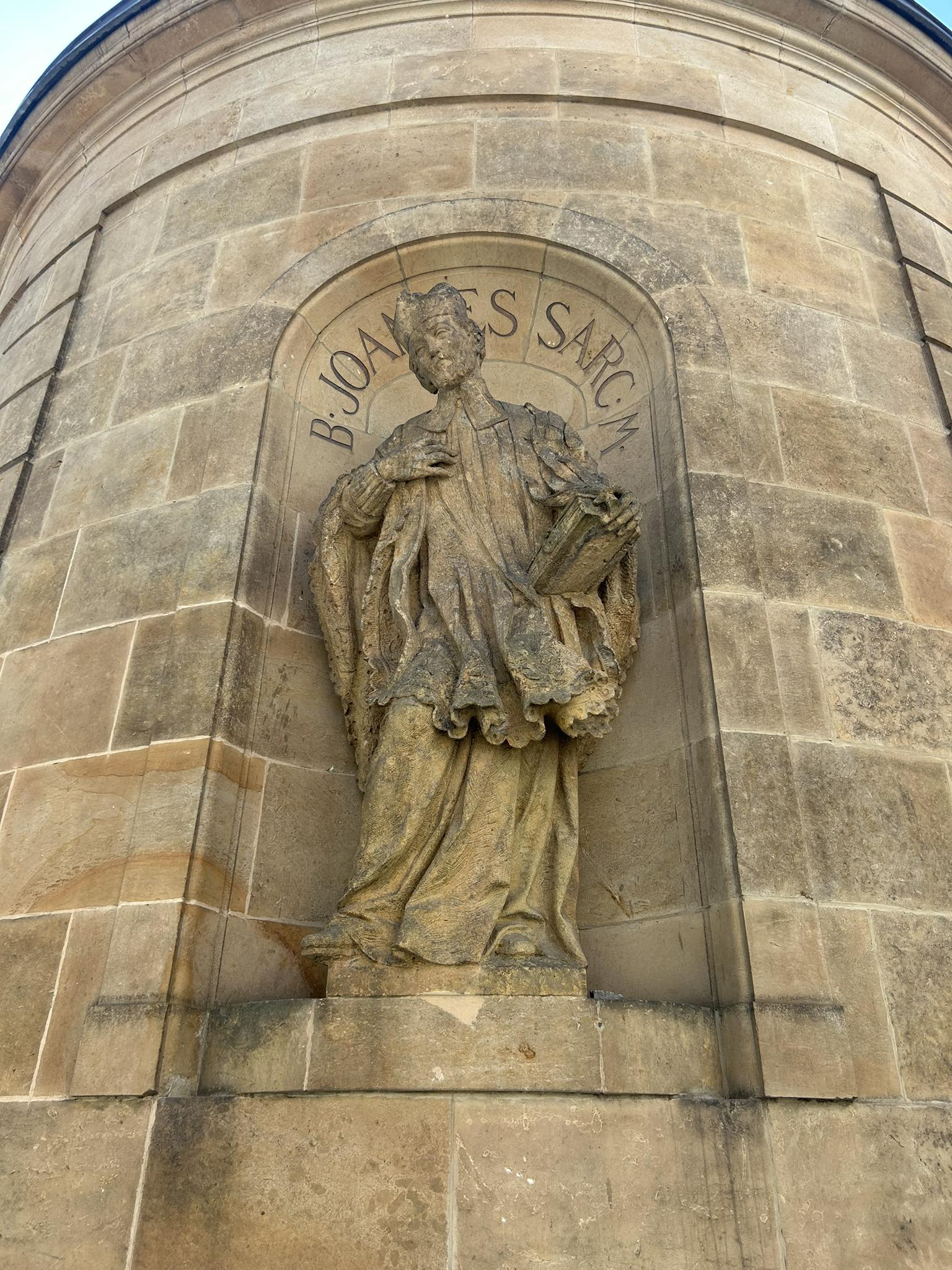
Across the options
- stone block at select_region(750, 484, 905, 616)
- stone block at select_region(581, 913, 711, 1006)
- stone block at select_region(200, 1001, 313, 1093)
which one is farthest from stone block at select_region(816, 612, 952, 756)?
stone block at select_region(200, 1001, 313, 1093)

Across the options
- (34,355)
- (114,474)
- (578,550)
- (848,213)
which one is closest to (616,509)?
(578,550)

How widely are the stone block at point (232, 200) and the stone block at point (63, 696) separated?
3024 millimetres

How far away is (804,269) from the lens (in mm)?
6184

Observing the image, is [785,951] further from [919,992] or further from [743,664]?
[743,664]

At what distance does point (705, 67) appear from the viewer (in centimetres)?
700

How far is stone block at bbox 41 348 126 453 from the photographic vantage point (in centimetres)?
620

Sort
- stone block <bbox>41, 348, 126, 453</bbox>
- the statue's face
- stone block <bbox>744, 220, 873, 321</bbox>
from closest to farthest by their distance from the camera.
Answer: the statue's face → stone block <bbox>744, 220, 873, 321</bbox> → stone block <bbox>41, 348, 126, 453</bbox>

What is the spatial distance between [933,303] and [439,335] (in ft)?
11.5

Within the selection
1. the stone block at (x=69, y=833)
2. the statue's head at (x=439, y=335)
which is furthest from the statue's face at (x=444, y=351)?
the stone block at (x=69, y=833)

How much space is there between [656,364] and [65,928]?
4.16m

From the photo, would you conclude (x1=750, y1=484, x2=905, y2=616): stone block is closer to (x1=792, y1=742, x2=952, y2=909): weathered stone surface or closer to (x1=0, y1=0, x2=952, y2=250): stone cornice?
(x1=792, y1=742, x2=952, y2=909): weathered stone surface

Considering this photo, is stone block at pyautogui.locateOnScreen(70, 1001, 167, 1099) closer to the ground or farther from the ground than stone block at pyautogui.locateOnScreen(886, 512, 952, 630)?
closer to the ground

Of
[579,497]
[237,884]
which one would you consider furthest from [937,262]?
[237,884]

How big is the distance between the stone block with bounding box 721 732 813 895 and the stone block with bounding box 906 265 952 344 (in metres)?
3.40
